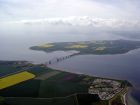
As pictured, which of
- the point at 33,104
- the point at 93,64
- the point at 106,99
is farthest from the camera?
the point at 93,64

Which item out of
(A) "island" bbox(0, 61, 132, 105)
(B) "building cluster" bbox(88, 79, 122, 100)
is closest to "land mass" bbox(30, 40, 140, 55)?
(A) "island" bbox(0, 61, 132, 105)

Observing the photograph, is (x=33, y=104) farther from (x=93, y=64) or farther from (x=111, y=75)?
(x=93, y=64)

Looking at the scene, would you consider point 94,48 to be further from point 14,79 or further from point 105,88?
point 105,88

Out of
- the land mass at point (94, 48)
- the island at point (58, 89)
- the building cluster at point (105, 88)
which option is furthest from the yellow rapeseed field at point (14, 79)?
the land mass at point (94, 48)

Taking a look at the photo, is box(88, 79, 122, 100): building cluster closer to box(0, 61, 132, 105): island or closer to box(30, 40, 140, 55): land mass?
box(0, 61, 132, 105): island

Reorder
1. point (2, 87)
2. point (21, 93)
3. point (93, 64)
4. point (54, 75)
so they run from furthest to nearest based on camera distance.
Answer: point (93, 64)
point (54, 75)
point (2, 87)
point (21, 93)

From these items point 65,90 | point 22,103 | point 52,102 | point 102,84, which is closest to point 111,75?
point 102,84

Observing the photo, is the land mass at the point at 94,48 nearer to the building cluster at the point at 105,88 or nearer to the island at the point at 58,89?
the island at the point at 58,89
